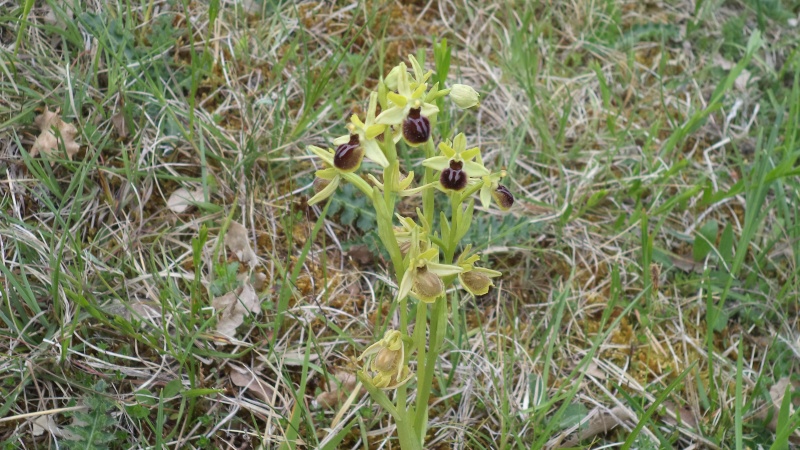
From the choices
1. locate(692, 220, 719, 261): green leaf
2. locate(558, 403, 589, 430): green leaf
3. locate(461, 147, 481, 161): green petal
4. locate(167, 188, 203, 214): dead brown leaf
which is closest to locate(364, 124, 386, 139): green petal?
locate(461, 147, 481, 161): green petal

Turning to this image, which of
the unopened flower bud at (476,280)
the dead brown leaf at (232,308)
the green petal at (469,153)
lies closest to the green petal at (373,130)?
the green petal at (469,153)

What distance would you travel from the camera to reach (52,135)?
2945mm

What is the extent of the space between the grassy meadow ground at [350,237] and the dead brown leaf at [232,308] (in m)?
0.02

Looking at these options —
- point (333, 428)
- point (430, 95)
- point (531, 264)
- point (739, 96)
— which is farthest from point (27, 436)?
point (739, 96)

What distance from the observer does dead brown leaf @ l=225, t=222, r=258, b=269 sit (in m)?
2.97

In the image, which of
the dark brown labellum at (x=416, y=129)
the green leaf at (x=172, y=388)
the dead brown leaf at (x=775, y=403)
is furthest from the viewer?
the dead brown leaf at (x=775, y=403)

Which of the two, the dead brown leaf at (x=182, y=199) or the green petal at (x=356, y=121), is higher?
the green petal at (x=356, y=121)

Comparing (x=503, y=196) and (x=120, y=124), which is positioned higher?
(x=503, y=196)

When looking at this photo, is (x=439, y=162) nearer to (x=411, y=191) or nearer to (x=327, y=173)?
(x=411, y=191)

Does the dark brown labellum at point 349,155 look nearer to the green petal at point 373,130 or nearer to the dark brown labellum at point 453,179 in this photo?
the green petal at point 373,130

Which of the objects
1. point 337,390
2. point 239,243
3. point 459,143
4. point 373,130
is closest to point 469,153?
point 459,143

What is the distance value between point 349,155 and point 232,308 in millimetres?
951

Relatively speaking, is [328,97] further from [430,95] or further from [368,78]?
[430,95]

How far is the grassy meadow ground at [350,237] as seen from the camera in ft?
8.32
